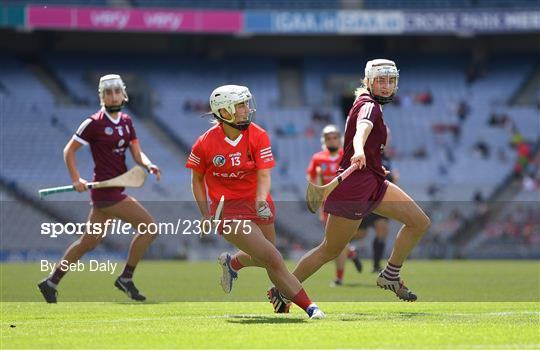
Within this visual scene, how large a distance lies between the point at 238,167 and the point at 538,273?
42.0ft

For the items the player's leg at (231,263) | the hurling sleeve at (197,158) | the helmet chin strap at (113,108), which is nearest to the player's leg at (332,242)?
the player's leg at (231,263)

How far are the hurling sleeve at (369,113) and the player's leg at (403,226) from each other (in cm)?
78

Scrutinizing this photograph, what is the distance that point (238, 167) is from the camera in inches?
430

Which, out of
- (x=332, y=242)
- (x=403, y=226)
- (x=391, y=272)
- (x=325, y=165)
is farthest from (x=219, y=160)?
(x=325, y=165)

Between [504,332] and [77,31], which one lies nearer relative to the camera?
[504,332]

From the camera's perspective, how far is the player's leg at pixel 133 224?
14.0 metres

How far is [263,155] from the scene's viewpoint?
1088cm

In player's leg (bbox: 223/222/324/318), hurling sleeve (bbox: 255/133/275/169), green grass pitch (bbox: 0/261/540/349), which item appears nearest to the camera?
green grass pitch (bbox: 0/261/540/349)

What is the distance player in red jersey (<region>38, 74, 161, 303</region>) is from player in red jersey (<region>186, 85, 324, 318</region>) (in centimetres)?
295

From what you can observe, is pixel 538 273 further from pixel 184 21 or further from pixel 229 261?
pixel 184 21

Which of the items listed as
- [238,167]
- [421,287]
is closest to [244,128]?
[238,167]

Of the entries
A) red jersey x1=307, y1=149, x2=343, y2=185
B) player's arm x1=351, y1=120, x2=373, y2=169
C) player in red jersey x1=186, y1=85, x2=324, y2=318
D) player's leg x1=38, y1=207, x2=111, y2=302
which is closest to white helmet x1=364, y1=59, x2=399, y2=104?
player's arm x1=351, y1=120, x2=373, y2=169

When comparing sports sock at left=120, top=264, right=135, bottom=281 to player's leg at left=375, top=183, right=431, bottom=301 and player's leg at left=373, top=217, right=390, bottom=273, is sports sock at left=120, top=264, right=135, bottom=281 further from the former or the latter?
player's leg at left=373, top=217, right=390, bottom=273

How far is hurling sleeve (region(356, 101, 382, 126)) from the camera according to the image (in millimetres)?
11281
